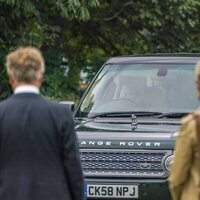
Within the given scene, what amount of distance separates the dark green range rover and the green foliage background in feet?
10.9

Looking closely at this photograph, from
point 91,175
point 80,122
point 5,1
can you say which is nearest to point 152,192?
point 91,175

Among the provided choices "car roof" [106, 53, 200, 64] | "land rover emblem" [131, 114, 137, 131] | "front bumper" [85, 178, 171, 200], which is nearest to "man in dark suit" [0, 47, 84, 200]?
"front bumper" [85, 178, 171, 200]

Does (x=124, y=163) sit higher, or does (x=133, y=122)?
(x=133, y=122)

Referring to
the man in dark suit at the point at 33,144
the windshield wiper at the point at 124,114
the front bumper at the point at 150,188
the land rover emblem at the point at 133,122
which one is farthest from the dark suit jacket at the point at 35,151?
the windshield wiper at the point at 124,114

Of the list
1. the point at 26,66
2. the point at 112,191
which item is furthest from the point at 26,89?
the point at 112,191

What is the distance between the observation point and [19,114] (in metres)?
5.86

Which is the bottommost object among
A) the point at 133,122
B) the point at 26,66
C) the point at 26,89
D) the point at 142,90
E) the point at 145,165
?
the point at 145,165

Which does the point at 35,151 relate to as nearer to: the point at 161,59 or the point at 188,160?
the point at 188,160

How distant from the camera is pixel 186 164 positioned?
17.7 feet

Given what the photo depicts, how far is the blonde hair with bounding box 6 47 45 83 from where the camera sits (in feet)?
18.9

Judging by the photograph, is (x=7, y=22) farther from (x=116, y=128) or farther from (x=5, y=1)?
(x=116, y=128)

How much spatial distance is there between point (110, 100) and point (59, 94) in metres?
5.21

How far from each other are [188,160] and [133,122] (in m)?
3.39

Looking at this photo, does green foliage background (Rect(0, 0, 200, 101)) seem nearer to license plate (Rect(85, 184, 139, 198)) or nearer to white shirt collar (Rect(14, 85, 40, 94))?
license plate (Rect(85, 184, 139, 198))
